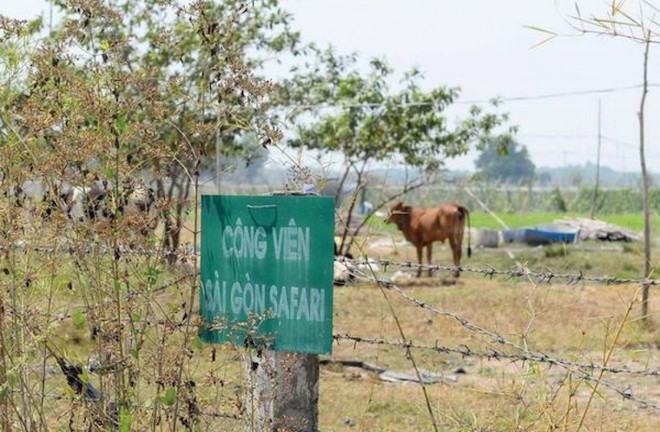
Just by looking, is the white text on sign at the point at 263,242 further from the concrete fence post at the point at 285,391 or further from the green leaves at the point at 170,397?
the green leaves at the point at 170,397

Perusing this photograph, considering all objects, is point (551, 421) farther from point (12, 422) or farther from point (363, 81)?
point (363, 81)

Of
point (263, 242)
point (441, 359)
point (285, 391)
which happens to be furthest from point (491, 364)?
point (263, 242)

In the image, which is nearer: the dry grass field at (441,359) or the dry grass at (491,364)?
the dry grass field at (441,359)

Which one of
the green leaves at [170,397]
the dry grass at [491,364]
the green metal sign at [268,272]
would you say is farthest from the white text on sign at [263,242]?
the green leaves at [170,397]

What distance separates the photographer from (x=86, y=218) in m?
3.77

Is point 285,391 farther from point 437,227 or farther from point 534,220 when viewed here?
point 534,220

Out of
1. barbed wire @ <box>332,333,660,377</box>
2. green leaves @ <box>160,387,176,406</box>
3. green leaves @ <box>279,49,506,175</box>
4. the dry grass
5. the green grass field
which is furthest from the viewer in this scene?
the green grass field

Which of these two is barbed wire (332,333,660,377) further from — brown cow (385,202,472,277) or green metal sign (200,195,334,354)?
brown cow (385,202,472,277)

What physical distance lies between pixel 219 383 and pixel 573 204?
1690 inches

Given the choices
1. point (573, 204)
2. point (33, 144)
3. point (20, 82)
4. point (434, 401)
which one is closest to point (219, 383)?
point (33, 144)

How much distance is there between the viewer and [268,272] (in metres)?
3.88

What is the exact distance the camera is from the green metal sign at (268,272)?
3.77 meters

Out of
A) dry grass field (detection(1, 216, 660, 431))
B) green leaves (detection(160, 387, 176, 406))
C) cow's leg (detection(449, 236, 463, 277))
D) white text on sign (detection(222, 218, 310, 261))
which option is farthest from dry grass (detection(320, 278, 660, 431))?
cow's leg (detection(449, 236, 463, 277))

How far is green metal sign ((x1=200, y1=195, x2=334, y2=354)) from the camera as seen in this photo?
377cm
